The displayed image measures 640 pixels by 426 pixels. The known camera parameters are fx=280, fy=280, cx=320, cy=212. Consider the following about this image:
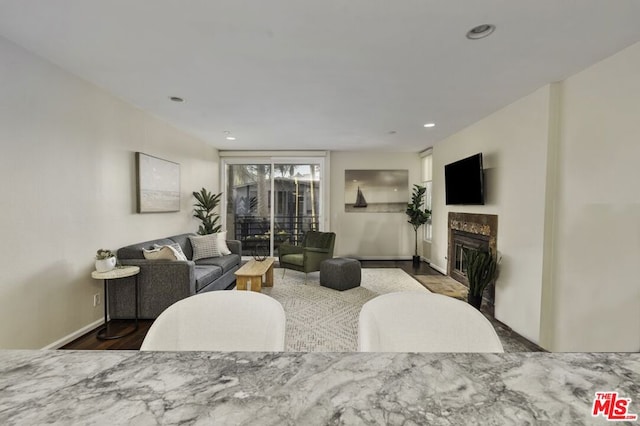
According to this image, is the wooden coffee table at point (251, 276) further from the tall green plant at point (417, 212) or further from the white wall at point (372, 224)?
the tall green plant at point (417, 212)

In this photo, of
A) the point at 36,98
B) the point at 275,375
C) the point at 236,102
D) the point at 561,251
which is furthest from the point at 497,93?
the point at 36,98

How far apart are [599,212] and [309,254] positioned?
11.0 ft

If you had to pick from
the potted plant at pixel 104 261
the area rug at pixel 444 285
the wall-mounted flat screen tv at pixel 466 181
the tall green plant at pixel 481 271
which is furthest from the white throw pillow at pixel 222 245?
the wall-mounted flat screen tv at pixel 466 181

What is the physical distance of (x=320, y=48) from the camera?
6.82ft

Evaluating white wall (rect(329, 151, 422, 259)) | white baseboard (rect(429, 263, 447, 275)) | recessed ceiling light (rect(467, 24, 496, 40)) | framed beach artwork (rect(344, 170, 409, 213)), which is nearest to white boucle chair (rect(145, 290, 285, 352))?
recessed ceiling light (rect(467, 24, 496, 40))

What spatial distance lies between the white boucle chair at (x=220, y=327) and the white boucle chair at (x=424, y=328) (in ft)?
1.12

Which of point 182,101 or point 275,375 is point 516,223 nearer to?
point 275,375

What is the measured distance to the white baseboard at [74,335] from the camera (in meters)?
2.41

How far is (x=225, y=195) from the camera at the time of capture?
6168 mm

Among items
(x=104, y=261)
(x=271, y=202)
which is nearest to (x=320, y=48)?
(x=104, y=261)

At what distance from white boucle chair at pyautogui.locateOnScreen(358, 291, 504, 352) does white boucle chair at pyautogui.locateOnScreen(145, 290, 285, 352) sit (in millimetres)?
340

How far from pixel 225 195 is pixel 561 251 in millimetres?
5655

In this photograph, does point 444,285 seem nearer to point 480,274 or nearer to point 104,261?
point 480,274

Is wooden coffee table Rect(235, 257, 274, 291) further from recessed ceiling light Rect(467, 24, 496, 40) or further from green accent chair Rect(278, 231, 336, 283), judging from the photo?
recessed ceiling light Rect(467, 24, 496, 40)
